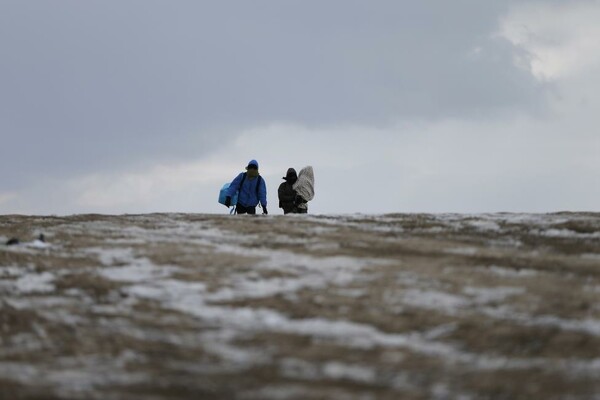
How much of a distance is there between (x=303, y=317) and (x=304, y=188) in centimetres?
1500

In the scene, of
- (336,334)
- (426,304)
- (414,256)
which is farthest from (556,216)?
(336,334)

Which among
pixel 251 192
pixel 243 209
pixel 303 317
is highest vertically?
pixel 251 192

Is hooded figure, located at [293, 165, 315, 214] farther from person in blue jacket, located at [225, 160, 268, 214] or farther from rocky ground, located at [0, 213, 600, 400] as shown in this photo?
rocky ground, located at [0, 213, 600, 400]

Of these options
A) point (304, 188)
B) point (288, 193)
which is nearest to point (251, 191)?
point (288, 193)

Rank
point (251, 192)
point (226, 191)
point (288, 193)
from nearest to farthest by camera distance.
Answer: point (251, 192) → point (226, 191) → point (288, 193)

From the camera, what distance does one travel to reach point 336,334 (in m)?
7.27

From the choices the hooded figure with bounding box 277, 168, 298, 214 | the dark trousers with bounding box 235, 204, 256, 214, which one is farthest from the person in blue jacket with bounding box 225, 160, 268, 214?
the hooded figure with bounding box 277, 168, 298, 214

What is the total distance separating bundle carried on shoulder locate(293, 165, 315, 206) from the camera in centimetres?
2262

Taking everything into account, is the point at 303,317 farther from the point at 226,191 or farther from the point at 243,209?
the point at 226,191

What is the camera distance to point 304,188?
893 inches

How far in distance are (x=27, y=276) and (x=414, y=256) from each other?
4.61 meters

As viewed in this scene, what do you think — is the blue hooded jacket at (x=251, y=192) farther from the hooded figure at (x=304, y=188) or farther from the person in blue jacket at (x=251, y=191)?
the hooded figure at (x=304, y=188)

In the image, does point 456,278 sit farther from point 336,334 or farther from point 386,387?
point 386,387

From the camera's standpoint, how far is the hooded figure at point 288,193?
2266cm
